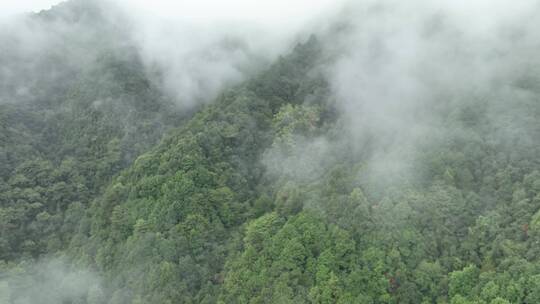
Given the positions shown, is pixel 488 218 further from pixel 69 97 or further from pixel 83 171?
pixel 69 97

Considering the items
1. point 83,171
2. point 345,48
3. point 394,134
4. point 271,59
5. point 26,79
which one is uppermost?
point 26,79

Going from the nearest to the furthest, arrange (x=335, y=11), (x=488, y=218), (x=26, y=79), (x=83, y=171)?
(x=488, y=218)
(x=83, y=171)
(x=26, y=79)
(x=335, y=11)

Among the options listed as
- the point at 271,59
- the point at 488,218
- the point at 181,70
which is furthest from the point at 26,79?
the point at 488,218

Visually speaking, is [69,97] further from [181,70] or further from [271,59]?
[271,59]

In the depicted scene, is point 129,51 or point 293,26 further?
point 293,26

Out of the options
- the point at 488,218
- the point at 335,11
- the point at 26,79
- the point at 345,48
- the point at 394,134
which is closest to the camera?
the point at 488,218

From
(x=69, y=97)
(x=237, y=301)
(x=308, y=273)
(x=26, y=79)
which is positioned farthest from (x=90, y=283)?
(x=26, y=79)

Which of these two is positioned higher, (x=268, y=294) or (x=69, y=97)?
(x=69, y=97)
